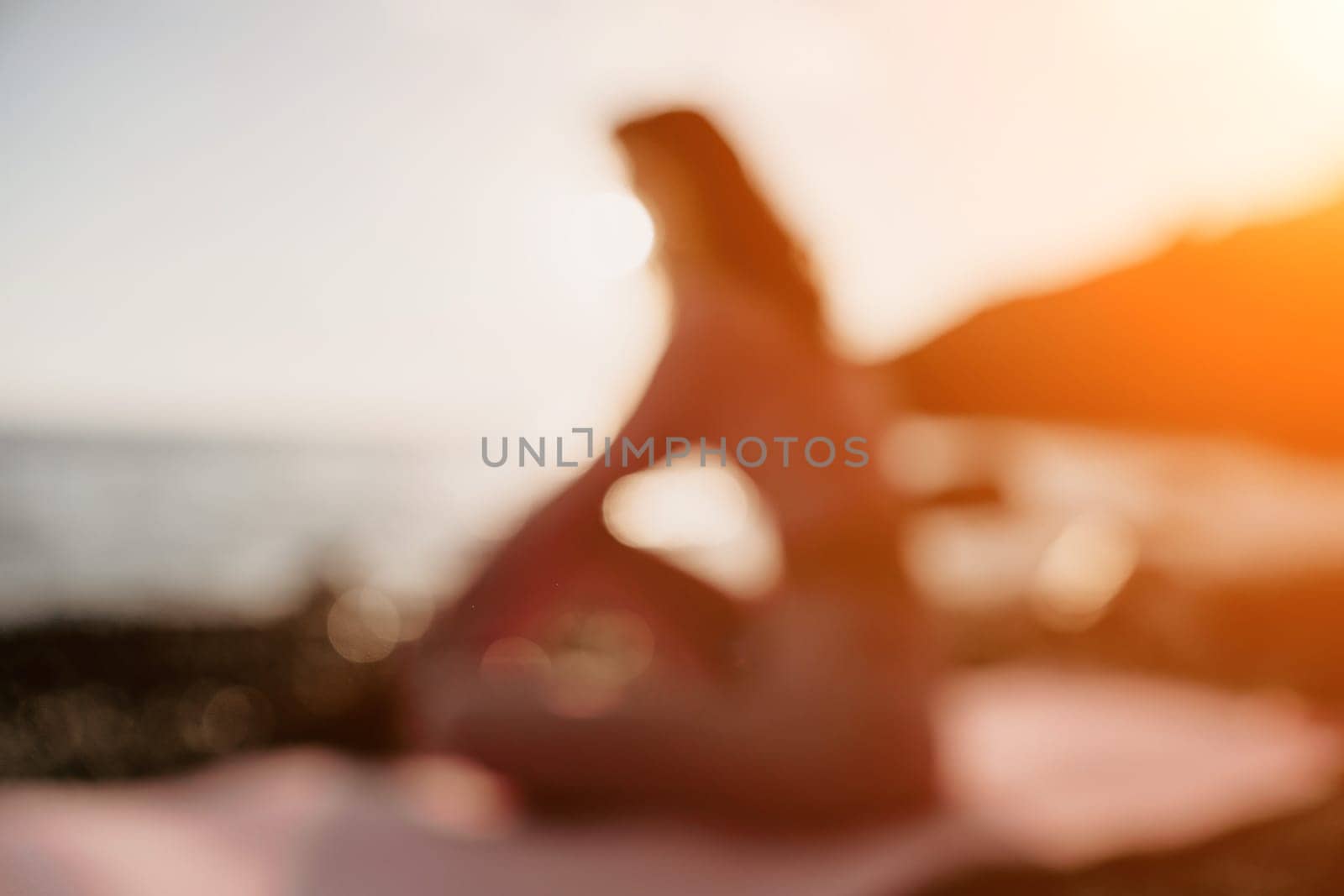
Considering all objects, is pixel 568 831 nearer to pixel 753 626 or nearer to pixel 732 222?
pixel 753 626

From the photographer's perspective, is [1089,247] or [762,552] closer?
[762,552]

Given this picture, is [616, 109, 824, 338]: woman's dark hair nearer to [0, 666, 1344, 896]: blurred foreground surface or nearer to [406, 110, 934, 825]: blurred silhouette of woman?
[406, 110, 934, 825]: blurred silhouette of woman

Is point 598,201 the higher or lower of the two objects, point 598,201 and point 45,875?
the higher

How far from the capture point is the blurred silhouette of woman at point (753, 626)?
0.82 meters

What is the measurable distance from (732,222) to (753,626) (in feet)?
1.62

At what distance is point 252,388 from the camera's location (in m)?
1.30

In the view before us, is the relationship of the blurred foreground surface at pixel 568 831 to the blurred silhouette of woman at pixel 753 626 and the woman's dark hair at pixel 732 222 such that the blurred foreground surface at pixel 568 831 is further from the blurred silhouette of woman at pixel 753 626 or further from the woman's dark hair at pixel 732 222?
the woman's dark hair at pixel 732 222

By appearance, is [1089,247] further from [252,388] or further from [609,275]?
[252,388]

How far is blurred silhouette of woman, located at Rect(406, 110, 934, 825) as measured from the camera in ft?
2.69

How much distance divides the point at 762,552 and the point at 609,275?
0.42 meters

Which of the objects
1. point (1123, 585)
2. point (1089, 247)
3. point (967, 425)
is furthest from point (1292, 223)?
point (1123, 585)

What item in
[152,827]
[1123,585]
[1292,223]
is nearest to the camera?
[152,827]

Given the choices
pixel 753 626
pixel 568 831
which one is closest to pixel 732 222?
pixel 753 626

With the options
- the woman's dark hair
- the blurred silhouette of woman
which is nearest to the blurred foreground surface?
the blurred silhouette of woman
